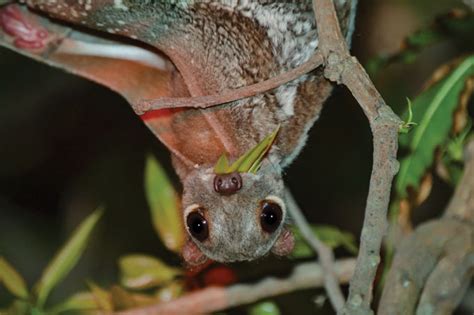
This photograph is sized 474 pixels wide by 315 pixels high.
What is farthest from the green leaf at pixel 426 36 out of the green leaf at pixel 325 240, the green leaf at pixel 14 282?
the green leaf at pixel 14 282

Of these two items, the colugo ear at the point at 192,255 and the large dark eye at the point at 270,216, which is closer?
the large dark eye at the point at 270,216

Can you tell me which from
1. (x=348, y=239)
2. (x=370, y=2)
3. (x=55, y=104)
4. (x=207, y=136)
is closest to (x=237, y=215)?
(x=207, y=136)

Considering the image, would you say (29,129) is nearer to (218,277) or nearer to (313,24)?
(218,277)

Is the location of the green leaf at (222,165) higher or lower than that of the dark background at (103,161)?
higher

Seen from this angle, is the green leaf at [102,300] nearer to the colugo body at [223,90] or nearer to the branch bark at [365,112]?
the colugo body at [223,90]

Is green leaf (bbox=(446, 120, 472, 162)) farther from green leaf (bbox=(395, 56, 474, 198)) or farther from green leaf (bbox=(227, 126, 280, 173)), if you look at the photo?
green leaf (bbox=(227, 126, 280, 173))

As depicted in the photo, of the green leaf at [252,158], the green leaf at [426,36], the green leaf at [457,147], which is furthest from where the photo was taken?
the green leaf at [426,36]
